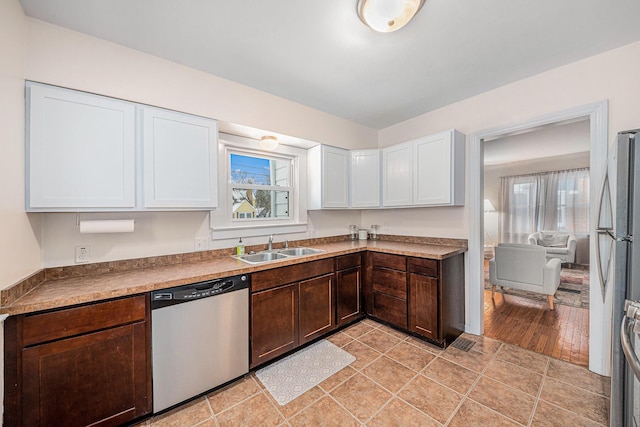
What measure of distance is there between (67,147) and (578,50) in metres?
3.75

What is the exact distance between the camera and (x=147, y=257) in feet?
6.63

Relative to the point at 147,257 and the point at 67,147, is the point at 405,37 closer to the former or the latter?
the point at 67,147

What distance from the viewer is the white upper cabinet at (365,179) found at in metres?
3.25

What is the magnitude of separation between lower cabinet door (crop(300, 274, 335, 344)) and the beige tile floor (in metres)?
0.45

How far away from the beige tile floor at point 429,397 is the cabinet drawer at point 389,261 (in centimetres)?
83

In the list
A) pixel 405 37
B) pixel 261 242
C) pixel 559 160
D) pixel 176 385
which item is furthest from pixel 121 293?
pixel 559 160

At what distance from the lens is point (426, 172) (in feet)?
9.10

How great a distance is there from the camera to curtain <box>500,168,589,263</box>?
219 inches

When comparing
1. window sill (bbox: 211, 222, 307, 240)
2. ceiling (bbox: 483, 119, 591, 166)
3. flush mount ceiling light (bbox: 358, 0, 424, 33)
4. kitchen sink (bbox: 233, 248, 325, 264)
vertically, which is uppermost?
ceiling (bbox: 483, 119, 591, 166)

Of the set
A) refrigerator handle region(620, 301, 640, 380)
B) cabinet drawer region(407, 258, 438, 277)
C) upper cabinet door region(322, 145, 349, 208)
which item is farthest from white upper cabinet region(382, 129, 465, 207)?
refrigerator handle region(620, 301, 640, 380)

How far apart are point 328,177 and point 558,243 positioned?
6.07 metres

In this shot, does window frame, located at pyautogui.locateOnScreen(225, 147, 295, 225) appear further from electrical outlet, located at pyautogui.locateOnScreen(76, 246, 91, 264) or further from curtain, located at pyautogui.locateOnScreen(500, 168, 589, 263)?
curtain, located at pyautogui.locateOnScreen(500, 168, 589, 263)

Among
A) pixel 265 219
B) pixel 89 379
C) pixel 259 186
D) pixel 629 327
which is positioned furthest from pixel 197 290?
pixel 629 327

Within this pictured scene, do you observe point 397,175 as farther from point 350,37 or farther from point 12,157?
point 12,157
